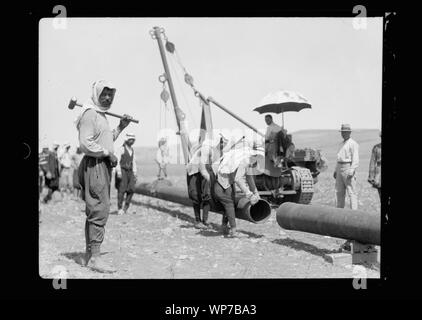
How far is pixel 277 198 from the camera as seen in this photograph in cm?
1218

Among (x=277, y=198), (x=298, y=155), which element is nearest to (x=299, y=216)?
(x=277, y=198)

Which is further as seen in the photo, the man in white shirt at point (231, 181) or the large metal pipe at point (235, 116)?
the large metal pipe at point (235, 116)

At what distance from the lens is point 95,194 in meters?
6.08

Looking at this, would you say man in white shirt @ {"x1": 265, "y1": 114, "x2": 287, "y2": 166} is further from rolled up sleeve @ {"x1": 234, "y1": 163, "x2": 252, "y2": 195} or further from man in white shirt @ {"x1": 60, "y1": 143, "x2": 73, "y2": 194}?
man in white shirt @ {"x1": 60, "y1": 143, "x2": 73, "y2": 194}

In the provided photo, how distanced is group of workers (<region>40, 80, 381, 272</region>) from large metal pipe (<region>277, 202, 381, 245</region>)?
73 centimetres

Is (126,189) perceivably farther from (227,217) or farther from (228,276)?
(228,276)

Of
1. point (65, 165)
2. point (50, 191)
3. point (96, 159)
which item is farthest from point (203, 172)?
point (65, 165)

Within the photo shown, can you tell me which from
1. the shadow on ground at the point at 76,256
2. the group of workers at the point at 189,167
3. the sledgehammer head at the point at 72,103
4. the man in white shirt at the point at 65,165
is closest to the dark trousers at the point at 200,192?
the group of workers at the point at 189,167

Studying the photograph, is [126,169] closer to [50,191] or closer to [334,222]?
[50,191]

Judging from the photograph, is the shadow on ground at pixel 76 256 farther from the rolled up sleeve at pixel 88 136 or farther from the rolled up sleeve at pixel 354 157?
the rolled up sleeve at pixel 354 157

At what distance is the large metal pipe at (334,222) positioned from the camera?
6395 millimetres

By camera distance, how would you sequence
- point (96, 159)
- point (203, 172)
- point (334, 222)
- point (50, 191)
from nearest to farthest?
point (96, 159)
point (334, 222)
point (203, 172)
point (50, 191)

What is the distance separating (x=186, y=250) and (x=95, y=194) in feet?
6.92
